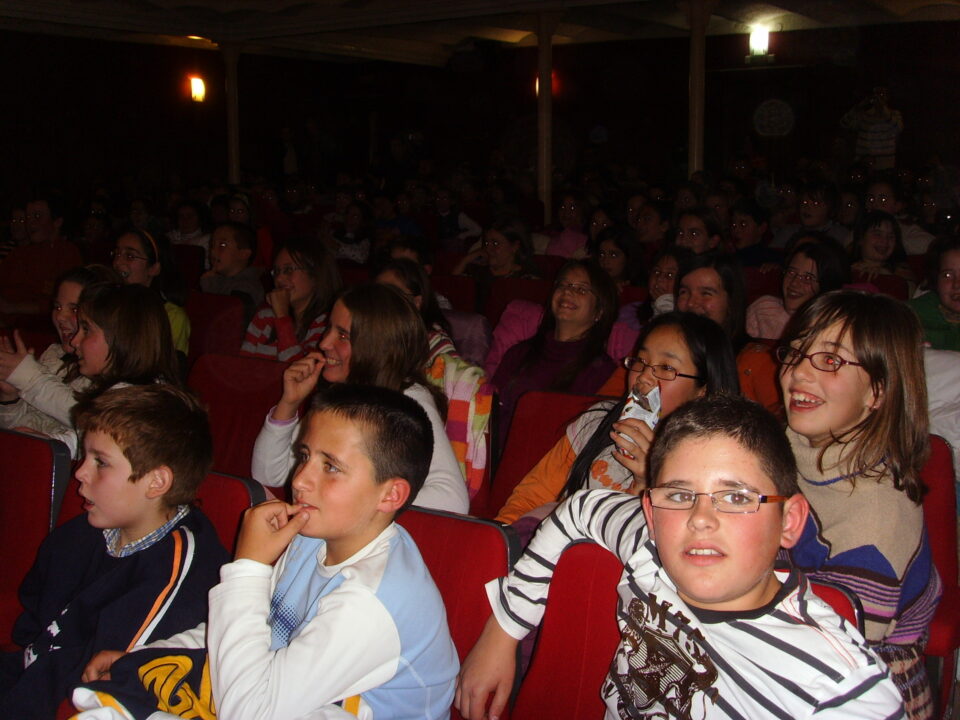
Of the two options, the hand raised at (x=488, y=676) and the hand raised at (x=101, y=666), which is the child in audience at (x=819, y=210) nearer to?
the hand raised at (x=488, y=676)

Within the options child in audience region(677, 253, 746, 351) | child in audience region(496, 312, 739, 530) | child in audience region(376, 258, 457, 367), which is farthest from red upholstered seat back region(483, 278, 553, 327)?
child in audience region(496, 312, 739, 530)

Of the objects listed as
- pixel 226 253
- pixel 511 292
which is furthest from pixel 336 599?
pixel 226 253

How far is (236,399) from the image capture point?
3188 mm

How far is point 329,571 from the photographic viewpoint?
5.34 feet

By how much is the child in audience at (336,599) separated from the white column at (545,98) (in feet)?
24.5

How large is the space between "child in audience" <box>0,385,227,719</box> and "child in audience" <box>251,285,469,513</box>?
51cm

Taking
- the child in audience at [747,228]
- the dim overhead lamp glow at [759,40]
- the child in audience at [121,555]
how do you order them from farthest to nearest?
the dim overhead lamp glow at [759,40] → the child in audience at [747,228] → the child in audience at [121,555]

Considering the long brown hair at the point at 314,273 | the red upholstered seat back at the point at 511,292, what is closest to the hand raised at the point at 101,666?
the long brown hair at the point at 314,273

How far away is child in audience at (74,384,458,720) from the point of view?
4.68ft

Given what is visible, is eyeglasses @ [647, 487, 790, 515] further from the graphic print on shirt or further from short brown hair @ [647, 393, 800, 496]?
the graphic print on shirt

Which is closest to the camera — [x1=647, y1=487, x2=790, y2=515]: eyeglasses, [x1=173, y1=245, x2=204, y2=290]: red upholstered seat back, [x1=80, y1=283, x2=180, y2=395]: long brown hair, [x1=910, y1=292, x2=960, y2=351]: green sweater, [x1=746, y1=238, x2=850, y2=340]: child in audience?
[x1=647, y1=487, x2=790, y2=515]: eyeglasses

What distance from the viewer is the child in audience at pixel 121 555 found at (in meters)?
1.80

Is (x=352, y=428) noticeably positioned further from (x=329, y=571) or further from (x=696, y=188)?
(x=696, y=188)

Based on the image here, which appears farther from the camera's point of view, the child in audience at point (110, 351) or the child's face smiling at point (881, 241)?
the child's face smiling at point (881, 241)
